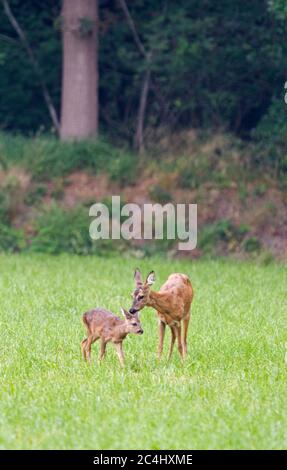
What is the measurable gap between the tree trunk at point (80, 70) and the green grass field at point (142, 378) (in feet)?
32.4

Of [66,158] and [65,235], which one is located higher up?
[66,158]

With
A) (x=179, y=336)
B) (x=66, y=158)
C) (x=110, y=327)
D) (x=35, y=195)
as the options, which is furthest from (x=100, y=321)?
(x=66, y=158)

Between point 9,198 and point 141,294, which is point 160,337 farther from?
point 9,198

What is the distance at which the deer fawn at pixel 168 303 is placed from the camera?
41.9ft

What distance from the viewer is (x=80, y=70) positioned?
28.5 meters

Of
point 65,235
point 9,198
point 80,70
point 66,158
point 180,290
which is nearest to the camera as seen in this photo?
point 180,290

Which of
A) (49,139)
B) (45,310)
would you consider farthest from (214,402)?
(49,139)

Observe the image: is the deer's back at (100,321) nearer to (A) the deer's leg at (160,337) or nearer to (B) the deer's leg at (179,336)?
(A) the deer's leg at (160,337)

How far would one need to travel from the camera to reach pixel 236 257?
2509 centimetres

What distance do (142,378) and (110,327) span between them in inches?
31.6

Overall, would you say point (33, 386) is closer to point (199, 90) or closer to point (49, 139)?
point (49, 139)
